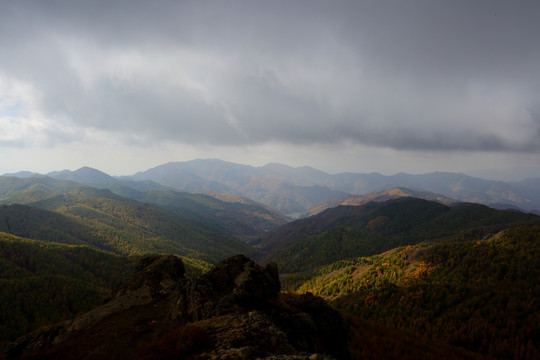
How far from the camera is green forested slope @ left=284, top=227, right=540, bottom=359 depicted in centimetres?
4625

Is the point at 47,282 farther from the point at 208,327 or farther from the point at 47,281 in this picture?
the point at 208,327

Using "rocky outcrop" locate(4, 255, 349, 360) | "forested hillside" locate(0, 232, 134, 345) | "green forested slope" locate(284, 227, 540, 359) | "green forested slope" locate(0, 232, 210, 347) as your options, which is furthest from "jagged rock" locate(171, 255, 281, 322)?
"forested hillside" locate(0, 232, 134, 345)

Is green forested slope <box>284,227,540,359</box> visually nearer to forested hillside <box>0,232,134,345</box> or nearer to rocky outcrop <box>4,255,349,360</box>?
rocky outcrop <box>4,255,349,360</box>

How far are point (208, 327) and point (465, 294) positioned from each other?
78.1 metres

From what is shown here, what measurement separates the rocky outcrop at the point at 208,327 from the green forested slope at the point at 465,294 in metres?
44.7

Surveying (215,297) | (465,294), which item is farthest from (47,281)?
(465,294)

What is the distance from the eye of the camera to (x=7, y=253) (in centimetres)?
15375

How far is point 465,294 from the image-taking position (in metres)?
62.9

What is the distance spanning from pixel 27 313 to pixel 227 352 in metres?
122

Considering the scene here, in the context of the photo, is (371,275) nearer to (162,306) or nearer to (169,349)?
(162,306)

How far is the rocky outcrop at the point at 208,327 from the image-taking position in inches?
635

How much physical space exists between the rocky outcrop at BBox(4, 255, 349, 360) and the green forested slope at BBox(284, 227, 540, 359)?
4475 cm

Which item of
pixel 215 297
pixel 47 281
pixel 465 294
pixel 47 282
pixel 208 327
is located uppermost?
pixel 208 327

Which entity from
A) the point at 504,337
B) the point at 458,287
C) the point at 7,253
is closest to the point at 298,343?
the point at 504,337
